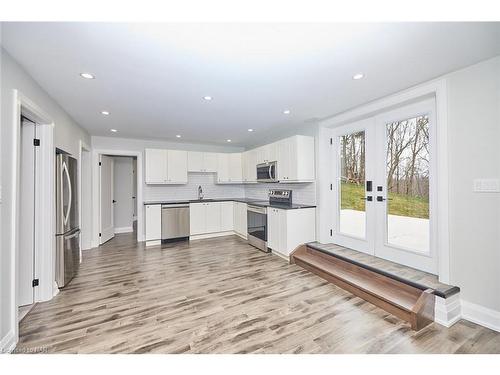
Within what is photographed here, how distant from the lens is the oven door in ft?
14.0

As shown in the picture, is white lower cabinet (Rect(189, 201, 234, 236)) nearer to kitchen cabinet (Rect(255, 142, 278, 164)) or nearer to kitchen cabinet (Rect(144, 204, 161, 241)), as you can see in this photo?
kitchen cabinet (Rect(144, 204, 161, 241))

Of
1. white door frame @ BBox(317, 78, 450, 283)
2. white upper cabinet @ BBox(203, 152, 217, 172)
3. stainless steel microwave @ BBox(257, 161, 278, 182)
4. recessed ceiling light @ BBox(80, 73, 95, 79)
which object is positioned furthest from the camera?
white upper cabinet @ BBox(203, 152, 217, 172)

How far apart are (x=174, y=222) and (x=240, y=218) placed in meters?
1.56

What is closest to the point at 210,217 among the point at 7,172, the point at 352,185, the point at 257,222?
the point at 257,222

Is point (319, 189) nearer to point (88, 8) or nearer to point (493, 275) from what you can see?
point (493, 275)

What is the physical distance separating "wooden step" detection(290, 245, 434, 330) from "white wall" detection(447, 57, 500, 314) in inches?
18.1

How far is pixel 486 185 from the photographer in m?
2.01

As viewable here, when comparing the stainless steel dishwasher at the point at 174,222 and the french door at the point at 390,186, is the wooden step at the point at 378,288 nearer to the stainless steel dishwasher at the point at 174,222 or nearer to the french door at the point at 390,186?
the french door at the point at 390,186

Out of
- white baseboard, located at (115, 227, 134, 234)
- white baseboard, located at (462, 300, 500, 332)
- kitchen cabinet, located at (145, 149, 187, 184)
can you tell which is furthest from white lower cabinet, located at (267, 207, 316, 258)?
white baseboard, located at (115, 227, 134, 234)

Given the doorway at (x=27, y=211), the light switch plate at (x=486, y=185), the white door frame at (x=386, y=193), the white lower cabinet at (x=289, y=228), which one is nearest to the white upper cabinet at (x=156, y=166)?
the doorway at (x=27, y=211)

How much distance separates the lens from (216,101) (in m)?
2.94

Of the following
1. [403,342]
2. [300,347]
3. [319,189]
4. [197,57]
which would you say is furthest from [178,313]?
[319,189]

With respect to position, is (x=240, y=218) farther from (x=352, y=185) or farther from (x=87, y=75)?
(x=87, y=75)

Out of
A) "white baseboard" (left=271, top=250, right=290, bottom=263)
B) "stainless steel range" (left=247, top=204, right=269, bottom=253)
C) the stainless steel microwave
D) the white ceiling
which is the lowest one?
"white baseboard" (left=271, top=250, right=290, bottom=263)
